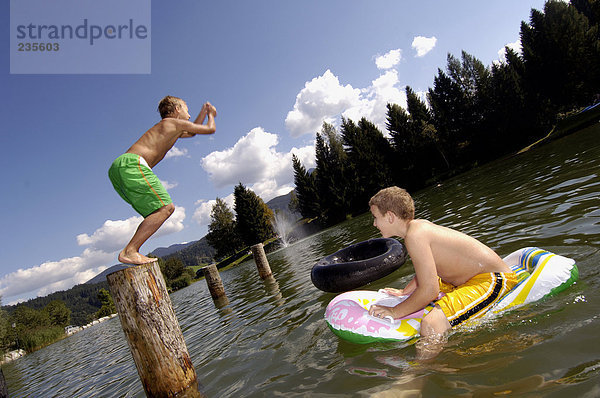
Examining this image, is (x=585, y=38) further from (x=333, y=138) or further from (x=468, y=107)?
(x=333, y=138)

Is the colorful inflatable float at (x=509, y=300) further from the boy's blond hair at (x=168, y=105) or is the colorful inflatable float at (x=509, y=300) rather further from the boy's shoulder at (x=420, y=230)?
the boy's blond hair at (x=168, y=105)

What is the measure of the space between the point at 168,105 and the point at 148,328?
2.93m

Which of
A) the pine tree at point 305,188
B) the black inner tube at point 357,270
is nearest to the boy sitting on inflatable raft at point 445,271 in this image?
the black inner tube at point 357,270

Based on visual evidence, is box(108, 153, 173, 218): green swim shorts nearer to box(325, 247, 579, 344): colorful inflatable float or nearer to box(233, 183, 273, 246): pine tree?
box(325, 247, 579, 344): colorful inflatable float

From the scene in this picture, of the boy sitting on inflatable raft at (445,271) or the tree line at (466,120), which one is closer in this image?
the boy sitting on inflatable raft at (445,271)

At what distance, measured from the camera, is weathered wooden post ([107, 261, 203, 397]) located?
11.0 feet

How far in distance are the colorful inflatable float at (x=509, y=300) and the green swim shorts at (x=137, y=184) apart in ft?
9.19

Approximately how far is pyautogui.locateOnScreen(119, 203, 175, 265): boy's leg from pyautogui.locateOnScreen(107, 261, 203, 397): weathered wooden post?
0.80ft

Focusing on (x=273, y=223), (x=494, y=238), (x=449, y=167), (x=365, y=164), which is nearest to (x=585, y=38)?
(x=449, y=167)

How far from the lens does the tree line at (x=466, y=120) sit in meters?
38.0

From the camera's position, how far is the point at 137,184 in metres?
3.75

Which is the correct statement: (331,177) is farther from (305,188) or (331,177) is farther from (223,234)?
(223,234)

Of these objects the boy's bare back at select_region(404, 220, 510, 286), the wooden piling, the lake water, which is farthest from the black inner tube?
the wooden piling

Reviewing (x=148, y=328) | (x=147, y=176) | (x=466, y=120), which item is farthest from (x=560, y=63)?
(x=148, y=328)
